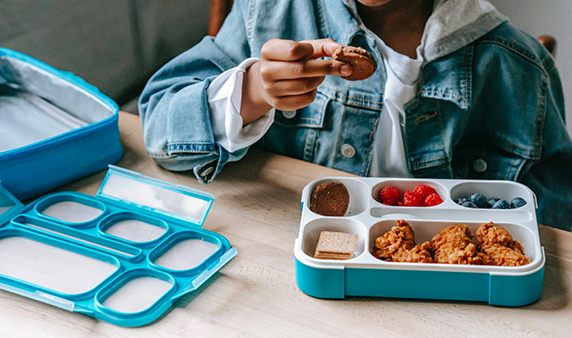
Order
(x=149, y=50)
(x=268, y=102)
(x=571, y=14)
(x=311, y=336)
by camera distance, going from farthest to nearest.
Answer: (x=571, y=14) < (x=149, y=50) < (x=268, y=102) < (x=311, y=336)

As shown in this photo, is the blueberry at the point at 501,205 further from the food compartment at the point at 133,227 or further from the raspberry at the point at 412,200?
the food compartment at the point at 133,227

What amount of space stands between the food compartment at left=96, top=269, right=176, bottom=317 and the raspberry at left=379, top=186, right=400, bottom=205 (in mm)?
434

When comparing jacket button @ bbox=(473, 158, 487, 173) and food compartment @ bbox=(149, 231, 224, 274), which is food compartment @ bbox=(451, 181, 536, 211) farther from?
food compartment @ bbox=(149, 231, 224, 274)

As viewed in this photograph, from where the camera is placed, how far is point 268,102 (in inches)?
39.0

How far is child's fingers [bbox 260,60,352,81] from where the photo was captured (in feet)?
2.85

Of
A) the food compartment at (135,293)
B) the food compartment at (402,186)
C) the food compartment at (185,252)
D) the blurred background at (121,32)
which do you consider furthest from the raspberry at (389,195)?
the blurred background at (121,32)

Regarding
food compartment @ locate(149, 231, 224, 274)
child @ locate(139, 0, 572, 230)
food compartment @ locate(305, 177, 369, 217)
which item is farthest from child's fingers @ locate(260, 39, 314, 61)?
food compartment @ locate(149, 231, 224, 274)

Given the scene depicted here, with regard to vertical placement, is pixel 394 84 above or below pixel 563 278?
above

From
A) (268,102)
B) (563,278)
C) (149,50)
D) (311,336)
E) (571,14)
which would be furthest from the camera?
(571,14)

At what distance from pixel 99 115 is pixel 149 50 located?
72 centimetres

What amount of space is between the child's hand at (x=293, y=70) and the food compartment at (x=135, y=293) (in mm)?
398

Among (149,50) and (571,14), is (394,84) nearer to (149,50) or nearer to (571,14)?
(149,50)

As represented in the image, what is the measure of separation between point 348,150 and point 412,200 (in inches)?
12.3

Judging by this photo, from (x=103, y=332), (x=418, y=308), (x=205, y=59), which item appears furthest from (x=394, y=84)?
(x=103, y=332)
